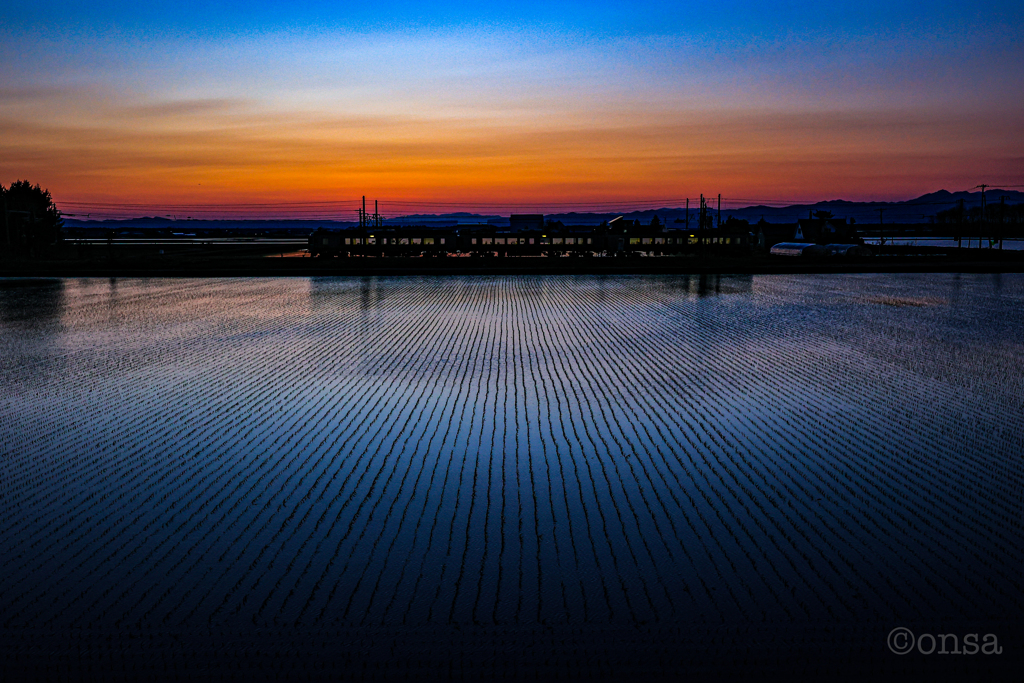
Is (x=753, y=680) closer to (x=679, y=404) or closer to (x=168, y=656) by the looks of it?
(x=168, y=656)

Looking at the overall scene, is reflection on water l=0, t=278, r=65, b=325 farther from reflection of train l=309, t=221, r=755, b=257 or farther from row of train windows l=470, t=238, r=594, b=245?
row of train windows l=470, t=238, r=594, b=245

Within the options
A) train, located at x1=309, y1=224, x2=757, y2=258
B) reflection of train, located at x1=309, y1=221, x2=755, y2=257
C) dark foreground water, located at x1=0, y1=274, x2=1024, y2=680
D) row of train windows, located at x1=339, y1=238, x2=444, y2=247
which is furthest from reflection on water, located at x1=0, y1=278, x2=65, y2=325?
row of train windows, located at x1=339, y1=238, x2=444, y2=247

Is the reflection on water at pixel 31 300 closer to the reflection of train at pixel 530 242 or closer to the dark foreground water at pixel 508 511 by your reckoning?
the dark foreground water at pixel 508 511

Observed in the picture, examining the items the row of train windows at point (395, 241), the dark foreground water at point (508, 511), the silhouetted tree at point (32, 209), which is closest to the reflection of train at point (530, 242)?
the row of train windows at point (395, 241)

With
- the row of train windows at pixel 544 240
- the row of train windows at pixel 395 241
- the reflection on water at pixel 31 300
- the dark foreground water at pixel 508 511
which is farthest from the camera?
the row of train windows at pixel 544 240

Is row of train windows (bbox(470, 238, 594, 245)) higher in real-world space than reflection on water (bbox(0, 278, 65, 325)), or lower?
higher

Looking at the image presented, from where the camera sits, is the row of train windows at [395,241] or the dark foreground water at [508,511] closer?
the dark foreground water at [508,511]
